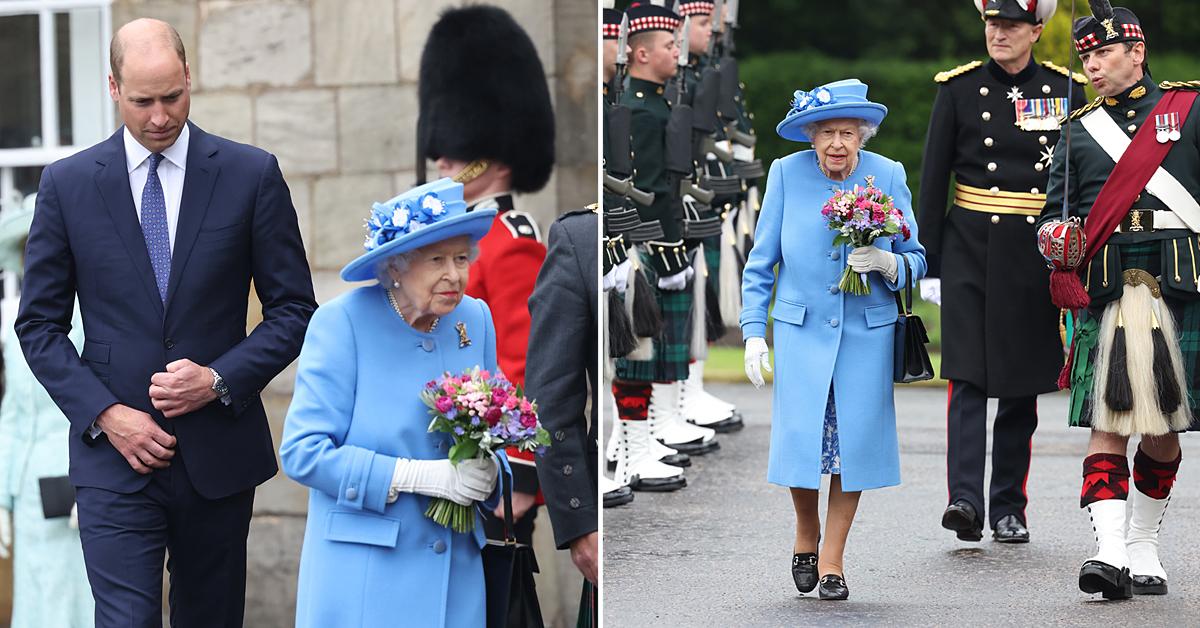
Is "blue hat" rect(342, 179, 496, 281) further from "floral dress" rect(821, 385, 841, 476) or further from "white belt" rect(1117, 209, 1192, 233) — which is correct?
"white belt" rect(1117, 209, 1192, 233)

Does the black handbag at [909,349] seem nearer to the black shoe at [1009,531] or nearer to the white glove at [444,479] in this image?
the black shoe at [1009,531]

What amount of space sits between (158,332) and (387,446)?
0.96 metres

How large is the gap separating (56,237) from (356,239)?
293 cm

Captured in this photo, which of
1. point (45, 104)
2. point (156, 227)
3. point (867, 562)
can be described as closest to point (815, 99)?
point (867, 562)

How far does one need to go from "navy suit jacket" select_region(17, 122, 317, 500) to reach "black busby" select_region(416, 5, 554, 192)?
4.41 ft

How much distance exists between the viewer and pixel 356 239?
26.2 feet

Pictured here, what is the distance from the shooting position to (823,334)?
5.82m

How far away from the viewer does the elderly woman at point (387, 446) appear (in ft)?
14.4

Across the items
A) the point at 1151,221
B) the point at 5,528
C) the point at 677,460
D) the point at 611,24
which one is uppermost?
the point at 611,24

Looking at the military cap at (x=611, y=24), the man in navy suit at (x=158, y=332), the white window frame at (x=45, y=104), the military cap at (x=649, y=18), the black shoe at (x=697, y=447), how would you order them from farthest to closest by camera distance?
the white window frame at (x=45, y=104) < the black shoe at (x=697, y=447) < the military cap at (x=649, y=18) < the military cap at (x=611, y=24) < the man in navy suit at (x=158, y=332)

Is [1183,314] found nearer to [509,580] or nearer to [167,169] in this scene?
[509,580]

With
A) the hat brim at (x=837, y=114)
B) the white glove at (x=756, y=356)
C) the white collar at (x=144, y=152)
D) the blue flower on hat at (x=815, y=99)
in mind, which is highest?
the blue flower on hat at (x=815, y=99)

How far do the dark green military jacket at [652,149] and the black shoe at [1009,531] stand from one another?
1690 mm

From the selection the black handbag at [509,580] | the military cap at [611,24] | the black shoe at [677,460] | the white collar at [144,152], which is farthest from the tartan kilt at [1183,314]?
the white collar at [144,152]
